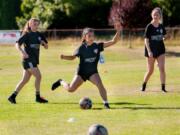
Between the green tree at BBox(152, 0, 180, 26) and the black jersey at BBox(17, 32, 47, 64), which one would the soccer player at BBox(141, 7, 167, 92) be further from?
the green tree at BBox(152, 0, 180, 26)

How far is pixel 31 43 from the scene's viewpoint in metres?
15.4

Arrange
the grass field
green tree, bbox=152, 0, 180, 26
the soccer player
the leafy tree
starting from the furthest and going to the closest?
1. green tree, bbox=152, 0, 180, 26
2. the leafy tree
3. the soccer player
4. the grass field

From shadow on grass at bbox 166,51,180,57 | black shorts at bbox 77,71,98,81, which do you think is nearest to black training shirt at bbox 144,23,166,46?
black shorts at bbox 77,71,98,81

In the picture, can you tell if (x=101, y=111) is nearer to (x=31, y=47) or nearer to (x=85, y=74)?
(x=85, y=74)

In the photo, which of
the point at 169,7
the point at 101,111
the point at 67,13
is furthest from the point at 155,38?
the point at 67,13

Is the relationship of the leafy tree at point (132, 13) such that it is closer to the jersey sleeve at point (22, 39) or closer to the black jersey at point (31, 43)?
the black jersey at point (31, 43)

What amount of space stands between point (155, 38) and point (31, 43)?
3701 mm

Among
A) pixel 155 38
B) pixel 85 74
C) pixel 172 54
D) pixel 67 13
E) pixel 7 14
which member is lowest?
pixel 172 54

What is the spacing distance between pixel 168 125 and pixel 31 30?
520 centimetres

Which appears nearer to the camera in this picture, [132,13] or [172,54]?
[172,54]

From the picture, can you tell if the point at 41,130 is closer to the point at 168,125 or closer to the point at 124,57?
the point at 168,125

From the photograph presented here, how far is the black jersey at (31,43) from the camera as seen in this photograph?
50.2ft

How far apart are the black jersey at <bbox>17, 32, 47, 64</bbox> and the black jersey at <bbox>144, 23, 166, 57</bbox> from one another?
3.24 m

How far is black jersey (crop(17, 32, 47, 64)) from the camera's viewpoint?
15.3m
